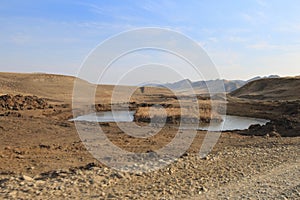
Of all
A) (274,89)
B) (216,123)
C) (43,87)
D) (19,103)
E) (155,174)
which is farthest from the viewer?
(43,87)

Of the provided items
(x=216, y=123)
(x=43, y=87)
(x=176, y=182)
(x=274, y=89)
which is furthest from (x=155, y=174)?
(x=43, y=87)

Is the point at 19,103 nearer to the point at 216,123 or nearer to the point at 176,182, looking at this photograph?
the point at 216,123

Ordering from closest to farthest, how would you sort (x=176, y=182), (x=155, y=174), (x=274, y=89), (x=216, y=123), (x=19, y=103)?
(x=176, y=182) < (x=155, y=174) < (x=216, y=123) < (x=19, y=103) < (x=274, y=89)

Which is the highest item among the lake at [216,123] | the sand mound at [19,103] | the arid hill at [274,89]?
the arid hill at [274,89]

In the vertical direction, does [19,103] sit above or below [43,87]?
below

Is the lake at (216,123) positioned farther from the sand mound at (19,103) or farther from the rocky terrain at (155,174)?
the rocky terrain at (155,174)

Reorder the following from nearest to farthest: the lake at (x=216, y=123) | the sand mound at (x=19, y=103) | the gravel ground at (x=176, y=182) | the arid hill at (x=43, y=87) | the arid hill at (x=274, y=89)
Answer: the gravel ground at (x=176, y=182) < the lake at (x=216, y=123) < the sand mound at (x=19, y=103) < the arid hill at (x=274, y=89) < the arid hill at (x=43, y=87)

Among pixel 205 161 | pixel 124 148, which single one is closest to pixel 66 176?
pixel 205 161

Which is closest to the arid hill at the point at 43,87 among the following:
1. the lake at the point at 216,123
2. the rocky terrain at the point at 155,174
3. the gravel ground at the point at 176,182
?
the lake at the point at 216,123

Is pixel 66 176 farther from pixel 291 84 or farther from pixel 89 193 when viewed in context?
pixel 291 84

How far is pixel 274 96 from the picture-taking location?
2621 inches

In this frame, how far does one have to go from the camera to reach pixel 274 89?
76.9 metres

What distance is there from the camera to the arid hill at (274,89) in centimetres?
6419

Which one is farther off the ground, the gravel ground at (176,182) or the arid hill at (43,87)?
the arid hill at (43,87)
